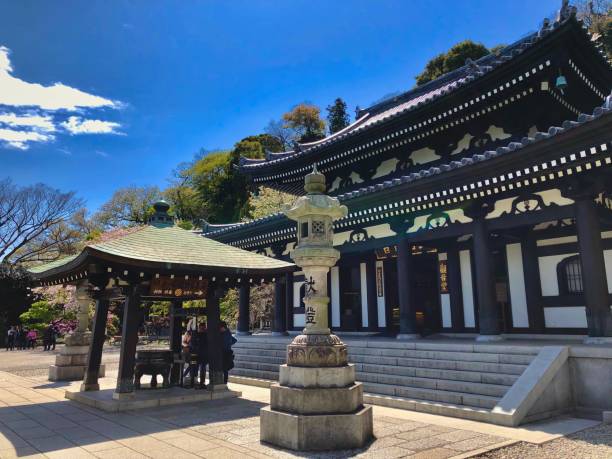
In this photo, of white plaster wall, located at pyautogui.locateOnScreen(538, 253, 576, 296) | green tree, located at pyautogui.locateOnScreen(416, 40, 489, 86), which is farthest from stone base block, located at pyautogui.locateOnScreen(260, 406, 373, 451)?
green tree, located at pyautogui.locateOnScreen(416, 40, 489, 86)

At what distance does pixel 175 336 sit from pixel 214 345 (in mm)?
2108

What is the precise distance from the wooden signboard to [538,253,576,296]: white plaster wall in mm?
9290

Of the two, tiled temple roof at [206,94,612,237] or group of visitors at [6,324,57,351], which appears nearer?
tiled temple roof at [206,94,612,237]

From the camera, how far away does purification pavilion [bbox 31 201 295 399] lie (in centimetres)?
875

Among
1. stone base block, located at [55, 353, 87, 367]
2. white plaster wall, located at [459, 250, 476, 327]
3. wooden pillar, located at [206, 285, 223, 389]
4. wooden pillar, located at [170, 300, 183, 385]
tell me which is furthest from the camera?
white plaster wall, located at [459, 250, 476, 327]

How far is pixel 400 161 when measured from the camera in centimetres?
1520

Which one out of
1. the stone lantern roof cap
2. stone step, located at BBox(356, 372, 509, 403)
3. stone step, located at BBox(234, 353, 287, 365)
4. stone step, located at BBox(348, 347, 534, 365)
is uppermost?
the stone lantern roof cap

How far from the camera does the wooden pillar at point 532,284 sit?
1204cm

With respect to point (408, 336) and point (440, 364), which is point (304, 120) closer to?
point (408, 336)

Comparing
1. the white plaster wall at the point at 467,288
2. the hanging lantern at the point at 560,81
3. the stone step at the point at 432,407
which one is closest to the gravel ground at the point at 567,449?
the stone step at the point at 432,407

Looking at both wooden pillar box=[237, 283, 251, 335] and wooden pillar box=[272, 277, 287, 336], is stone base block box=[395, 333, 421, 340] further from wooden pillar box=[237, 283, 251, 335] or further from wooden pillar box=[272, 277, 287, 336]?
wooden pillar box=[237, 283, 251, 335]

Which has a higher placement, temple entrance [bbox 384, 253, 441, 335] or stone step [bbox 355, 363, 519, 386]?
temple entrance [bbox 384, 253, 441, 335]

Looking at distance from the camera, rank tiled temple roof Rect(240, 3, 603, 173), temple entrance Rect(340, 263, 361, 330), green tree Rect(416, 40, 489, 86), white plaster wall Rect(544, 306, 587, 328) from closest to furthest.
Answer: tiled temple roof Rect(240, 3, 603, 173) < white plaster wall Rect(544, 306, 587, 328) < temple entrance Rect(340, 263, 361, 330) < green tree Rect(416, 40, 489, 86)

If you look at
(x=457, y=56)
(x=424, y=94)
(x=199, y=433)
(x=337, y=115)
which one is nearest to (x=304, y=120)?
(x=337, y=115)
